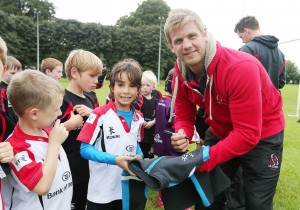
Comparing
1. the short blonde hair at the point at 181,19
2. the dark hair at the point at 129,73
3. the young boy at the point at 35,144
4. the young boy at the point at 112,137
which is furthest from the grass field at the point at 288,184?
the short blonde hair at the point at 181,19

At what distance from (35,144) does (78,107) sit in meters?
1.03

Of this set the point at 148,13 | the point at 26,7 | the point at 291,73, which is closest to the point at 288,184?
the point at 148,13

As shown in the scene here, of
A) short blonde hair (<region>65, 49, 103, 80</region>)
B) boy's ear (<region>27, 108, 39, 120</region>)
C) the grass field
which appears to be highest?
short blonde hair (<region>65, 49, 103, 80</region>)

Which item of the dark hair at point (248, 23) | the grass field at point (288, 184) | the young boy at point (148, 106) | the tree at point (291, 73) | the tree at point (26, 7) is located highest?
the tree at point (26, 7)

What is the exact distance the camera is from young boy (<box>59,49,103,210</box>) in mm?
3084

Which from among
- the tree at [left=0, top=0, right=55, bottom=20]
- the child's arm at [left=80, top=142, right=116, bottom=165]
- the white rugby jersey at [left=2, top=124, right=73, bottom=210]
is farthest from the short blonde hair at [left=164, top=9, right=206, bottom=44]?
the tree at [left=0, top=0, right=55, bottom=20]

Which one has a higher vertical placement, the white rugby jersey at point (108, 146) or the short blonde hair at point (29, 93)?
the short blonde hair at point (29, 93)

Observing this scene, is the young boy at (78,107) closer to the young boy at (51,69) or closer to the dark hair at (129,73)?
the dark hair at (129,73)

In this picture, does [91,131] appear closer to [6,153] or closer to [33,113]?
[33,113]

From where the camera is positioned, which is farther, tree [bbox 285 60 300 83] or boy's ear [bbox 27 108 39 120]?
tree [bbox 285 60 300 83]

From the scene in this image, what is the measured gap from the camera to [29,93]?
202cm

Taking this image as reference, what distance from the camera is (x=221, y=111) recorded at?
2627 mm

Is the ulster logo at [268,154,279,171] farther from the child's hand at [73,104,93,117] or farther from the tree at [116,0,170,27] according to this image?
the tree at [116,0,170,27]

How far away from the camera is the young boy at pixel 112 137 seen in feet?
8.74
